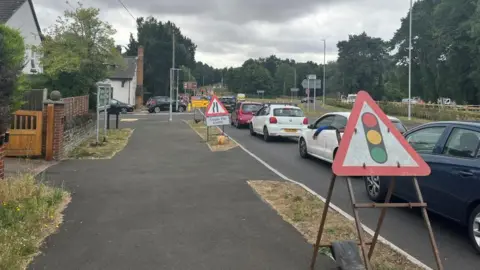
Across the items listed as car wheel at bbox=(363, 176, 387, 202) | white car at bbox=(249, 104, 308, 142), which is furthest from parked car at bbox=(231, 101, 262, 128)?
car wheel at bbox=(363, 176, 387, 202)

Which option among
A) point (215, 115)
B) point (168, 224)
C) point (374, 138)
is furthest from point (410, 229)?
point (215, 115)

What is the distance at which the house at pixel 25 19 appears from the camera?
2711 cm

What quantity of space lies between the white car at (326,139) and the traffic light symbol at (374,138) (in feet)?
21.7

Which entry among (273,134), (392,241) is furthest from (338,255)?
(273,134)

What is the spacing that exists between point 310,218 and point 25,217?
3842mm

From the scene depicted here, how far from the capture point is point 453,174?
6.11 meters

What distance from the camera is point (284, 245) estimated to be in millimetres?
5629

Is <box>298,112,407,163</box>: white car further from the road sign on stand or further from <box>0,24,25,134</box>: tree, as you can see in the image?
<box>0,24,25,134</box>: tree

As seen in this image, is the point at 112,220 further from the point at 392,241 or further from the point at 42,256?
the point at 392,241

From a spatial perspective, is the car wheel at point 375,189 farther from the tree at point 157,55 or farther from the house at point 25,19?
the tree at point 157,55

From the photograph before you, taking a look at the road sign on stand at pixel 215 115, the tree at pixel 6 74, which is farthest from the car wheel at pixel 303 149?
the tree at pixel 6 74

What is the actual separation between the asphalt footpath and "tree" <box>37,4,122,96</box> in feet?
29.1

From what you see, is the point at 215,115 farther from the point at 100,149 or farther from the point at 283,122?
the point at 100,149

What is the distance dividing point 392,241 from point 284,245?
140 centimetres
